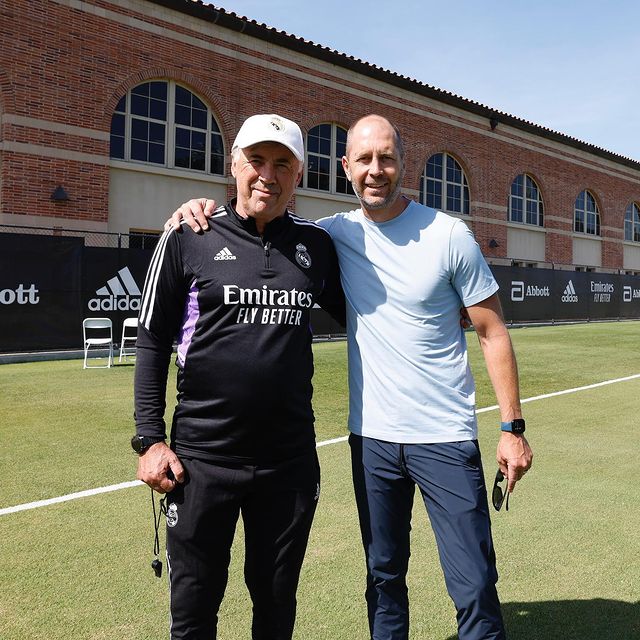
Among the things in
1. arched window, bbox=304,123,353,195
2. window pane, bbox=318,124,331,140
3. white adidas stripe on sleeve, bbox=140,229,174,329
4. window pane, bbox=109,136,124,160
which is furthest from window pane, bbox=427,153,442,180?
white adidas stripe on sleeve, bbox=140,229,174,329

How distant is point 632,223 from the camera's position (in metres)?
39.6

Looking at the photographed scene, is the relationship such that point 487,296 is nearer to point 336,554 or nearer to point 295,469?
point 295,469

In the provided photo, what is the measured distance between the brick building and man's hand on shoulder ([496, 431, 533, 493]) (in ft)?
53.4

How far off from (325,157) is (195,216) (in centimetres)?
2175

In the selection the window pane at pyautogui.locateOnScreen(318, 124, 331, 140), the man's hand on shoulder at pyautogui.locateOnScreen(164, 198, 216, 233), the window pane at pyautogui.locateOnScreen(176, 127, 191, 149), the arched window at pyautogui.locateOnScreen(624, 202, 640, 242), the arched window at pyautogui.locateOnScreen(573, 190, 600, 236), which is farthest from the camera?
the arched window at pyautogui.locateOnScreen(624, 202, 640, 242)

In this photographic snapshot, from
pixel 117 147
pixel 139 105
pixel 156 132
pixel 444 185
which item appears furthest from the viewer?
pixel 444 185

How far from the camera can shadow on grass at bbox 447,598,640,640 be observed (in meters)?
2.97

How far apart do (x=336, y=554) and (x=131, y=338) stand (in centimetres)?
1102

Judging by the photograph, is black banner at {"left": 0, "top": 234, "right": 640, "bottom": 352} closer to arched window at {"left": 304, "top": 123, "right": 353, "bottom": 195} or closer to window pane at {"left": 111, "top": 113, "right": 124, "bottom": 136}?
window pane at {"left": 111, "top": 113, "right": 124, "bottom": 136}

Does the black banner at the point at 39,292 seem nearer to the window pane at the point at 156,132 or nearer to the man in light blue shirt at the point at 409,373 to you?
the window pane at the point at 156,132

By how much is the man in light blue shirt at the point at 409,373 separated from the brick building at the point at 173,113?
1580 cm

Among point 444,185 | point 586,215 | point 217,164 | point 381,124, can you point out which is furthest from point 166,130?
point 586,215

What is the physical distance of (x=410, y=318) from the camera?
8.21 ft

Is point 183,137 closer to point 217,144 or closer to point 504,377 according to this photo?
point 217,144
